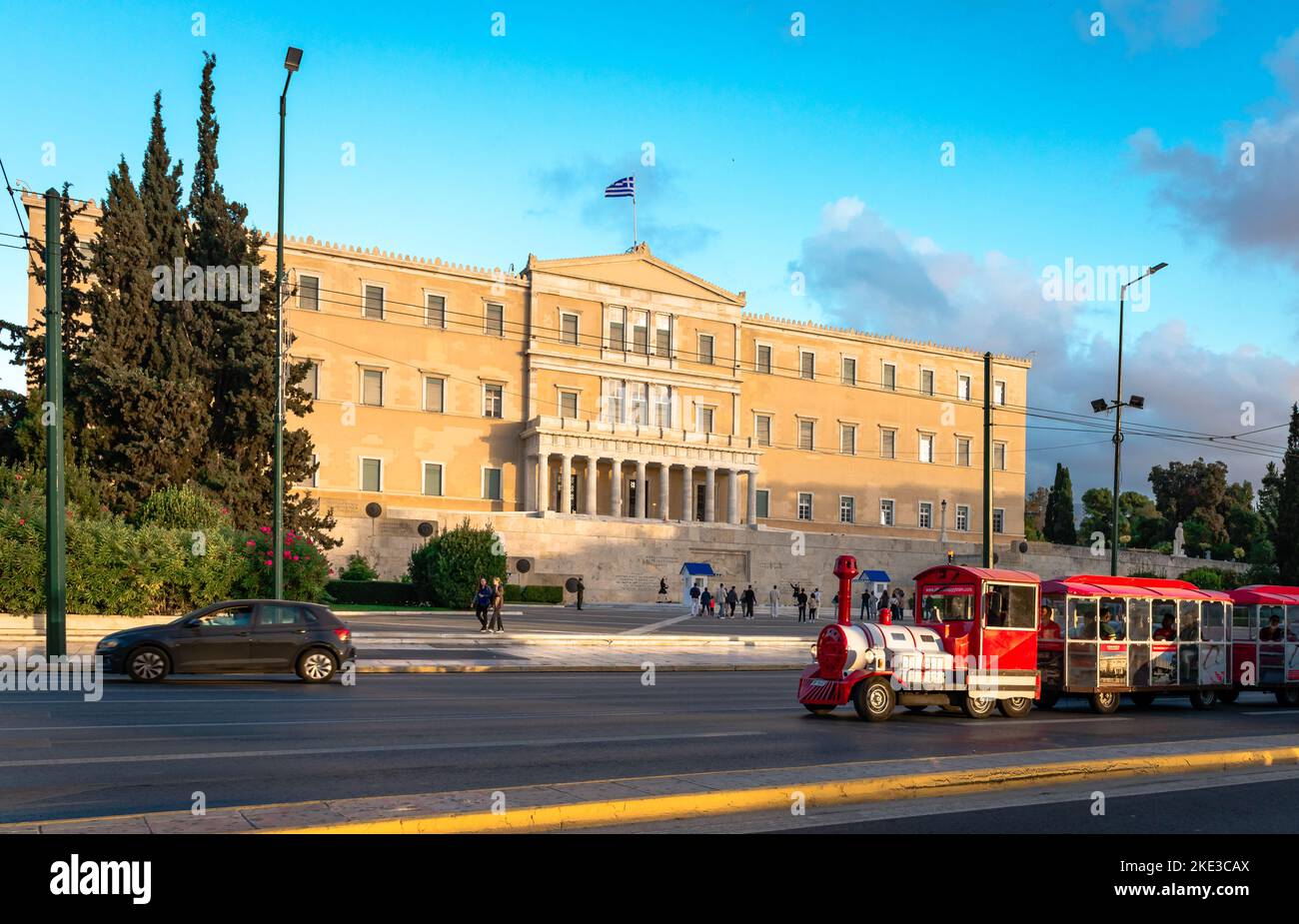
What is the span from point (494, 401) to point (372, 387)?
7.87 metres

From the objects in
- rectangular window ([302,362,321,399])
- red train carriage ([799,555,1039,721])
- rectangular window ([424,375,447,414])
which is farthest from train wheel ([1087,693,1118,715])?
rectangular window ([424,375,447,414])

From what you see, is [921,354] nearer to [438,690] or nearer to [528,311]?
[528,311]

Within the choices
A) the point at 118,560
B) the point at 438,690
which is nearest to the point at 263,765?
the point at 438,690

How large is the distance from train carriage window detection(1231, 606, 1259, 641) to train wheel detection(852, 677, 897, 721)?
29.6ft

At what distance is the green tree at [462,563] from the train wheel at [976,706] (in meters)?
28.2

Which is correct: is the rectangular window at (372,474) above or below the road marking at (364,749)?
above

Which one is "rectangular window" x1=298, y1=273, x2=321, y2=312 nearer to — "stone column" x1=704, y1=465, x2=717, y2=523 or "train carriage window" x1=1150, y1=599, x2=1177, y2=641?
"stone column" x1=704, y1=465, x2=717, y2=523

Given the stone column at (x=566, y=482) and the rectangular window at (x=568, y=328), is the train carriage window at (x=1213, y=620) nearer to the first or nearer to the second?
the stone column at (x=566, y=482)

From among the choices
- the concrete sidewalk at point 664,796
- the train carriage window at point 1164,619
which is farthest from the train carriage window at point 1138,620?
the concrete sidewalk at point 664,796

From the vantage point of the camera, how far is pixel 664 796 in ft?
28.5

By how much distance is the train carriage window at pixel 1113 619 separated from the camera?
19406 mm

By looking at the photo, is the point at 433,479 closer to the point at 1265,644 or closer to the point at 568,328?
the point at 568,328

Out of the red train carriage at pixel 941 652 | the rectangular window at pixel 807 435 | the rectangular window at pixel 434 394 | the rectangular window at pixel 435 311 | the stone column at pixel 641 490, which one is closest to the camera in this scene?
the red train carriage at pixel 941 652
